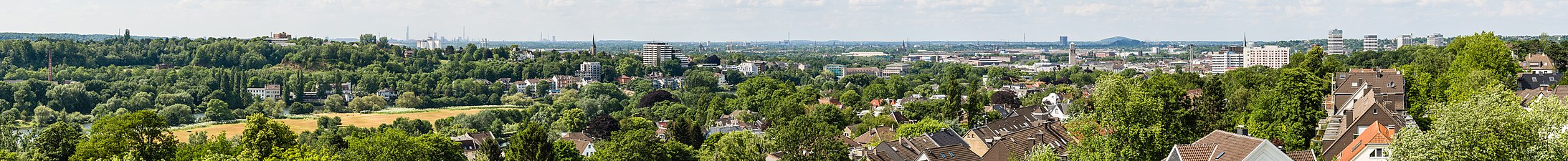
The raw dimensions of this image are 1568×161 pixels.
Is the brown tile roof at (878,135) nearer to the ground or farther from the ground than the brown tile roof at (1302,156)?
nearer to the ground

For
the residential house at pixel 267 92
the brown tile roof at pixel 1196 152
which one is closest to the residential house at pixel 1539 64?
the brown tile roof at pixel 1196 152

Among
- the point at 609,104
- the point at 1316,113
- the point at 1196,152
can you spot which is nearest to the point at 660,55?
the point at 609,104

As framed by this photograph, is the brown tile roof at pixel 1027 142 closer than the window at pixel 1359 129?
No

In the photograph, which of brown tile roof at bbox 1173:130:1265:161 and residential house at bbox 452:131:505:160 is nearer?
brown tile roof at bbox 1173:130:1265:161

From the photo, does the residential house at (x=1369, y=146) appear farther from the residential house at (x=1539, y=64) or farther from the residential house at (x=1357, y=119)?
the residential house at (x=1539, y=64)

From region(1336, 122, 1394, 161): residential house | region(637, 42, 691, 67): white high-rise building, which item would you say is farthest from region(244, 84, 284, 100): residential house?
region(1336, 122, 1394, 161): residential house

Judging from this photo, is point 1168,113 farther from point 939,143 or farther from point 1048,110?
point 1048,110

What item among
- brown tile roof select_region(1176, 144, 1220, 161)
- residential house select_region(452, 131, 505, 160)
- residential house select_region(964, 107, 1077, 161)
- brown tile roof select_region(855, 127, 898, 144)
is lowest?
residential house select_region(452, 131, 505, 160)

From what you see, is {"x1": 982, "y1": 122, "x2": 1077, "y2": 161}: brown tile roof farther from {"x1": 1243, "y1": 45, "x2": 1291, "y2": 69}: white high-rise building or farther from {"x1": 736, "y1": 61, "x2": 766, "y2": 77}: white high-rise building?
{"x1": 1243, "y1": 45, "x2": 1291, "y2": 69}: white high-rise building
